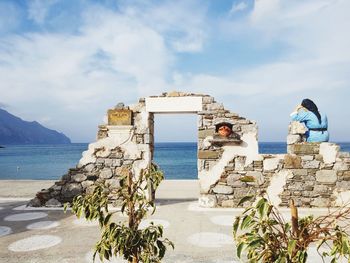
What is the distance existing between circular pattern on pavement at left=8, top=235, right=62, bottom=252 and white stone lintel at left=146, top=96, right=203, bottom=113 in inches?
129

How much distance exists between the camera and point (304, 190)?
6.51 metres

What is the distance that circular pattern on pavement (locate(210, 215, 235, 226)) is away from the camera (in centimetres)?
548

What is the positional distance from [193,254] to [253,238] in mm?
2732

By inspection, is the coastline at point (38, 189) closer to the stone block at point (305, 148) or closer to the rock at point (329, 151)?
the stone block at point (305, 148)

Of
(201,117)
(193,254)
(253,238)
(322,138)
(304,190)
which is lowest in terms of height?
(193,254)

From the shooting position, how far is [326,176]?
6453mm

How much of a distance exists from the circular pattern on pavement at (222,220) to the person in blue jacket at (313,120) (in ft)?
8.25

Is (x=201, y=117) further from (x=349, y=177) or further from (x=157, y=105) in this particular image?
(x=349, y=177)

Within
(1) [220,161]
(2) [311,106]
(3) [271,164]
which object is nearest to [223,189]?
(1) [220,161]

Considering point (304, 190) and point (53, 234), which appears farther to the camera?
point (304, 190)

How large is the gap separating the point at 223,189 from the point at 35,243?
3.79 meters

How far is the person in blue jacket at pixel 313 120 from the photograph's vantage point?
6543mm

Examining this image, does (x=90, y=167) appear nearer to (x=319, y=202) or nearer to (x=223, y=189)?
(x=223, y=189)

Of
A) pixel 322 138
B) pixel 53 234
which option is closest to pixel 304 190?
pixel 322 138
